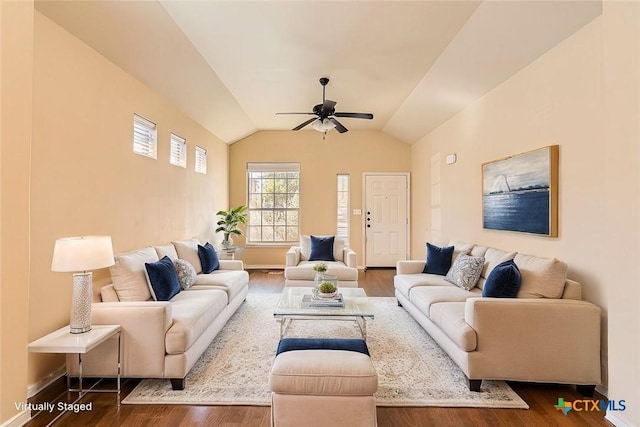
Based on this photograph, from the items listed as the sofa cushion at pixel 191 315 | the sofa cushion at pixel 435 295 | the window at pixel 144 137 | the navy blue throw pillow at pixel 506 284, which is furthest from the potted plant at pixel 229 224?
the navy blue throw pillow at pixel 506 284

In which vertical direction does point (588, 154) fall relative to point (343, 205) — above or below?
above

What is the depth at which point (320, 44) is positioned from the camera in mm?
3320

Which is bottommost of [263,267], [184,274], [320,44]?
[263,267]

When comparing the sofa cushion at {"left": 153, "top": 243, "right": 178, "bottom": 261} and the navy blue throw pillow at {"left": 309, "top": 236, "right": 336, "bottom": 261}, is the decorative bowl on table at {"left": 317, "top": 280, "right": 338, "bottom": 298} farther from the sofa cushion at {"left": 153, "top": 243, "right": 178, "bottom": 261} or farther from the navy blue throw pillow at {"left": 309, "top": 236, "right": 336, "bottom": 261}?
the navy blue throw pillow at {"left": 309, "top": 236, "right": 336, "bottom": 261}

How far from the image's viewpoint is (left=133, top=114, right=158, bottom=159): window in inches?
137

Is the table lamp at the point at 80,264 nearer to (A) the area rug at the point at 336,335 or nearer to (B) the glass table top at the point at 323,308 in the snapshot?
(A) the area rug at the point at 336,335

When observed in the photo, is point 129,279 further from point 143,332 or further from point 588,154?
point 588,154

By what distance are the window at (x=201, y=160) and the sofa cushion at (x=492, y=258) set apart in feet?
14.5

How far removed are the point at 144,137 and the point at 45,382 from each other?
8.27ft

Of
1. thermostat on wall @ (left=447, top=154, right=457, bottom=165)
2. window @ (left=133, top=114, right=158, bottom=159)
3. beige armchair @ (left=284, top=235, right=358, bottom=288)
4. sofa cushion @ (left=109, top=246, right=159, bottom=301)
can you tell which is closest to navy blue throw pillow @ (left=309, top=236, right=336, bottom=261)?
beige armchair @ (left=284, top=235, right=358, bottom=288)

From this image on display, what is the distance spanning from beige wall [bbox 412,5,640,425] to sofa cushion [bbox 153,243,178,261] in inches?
148

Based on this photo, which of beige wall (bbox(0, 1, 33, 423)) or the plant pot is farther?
the plant pot

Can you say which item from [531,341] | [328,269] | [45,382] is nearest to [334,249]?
[328,269]

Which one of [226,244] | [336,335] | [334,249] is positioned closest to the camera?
[336,335]
